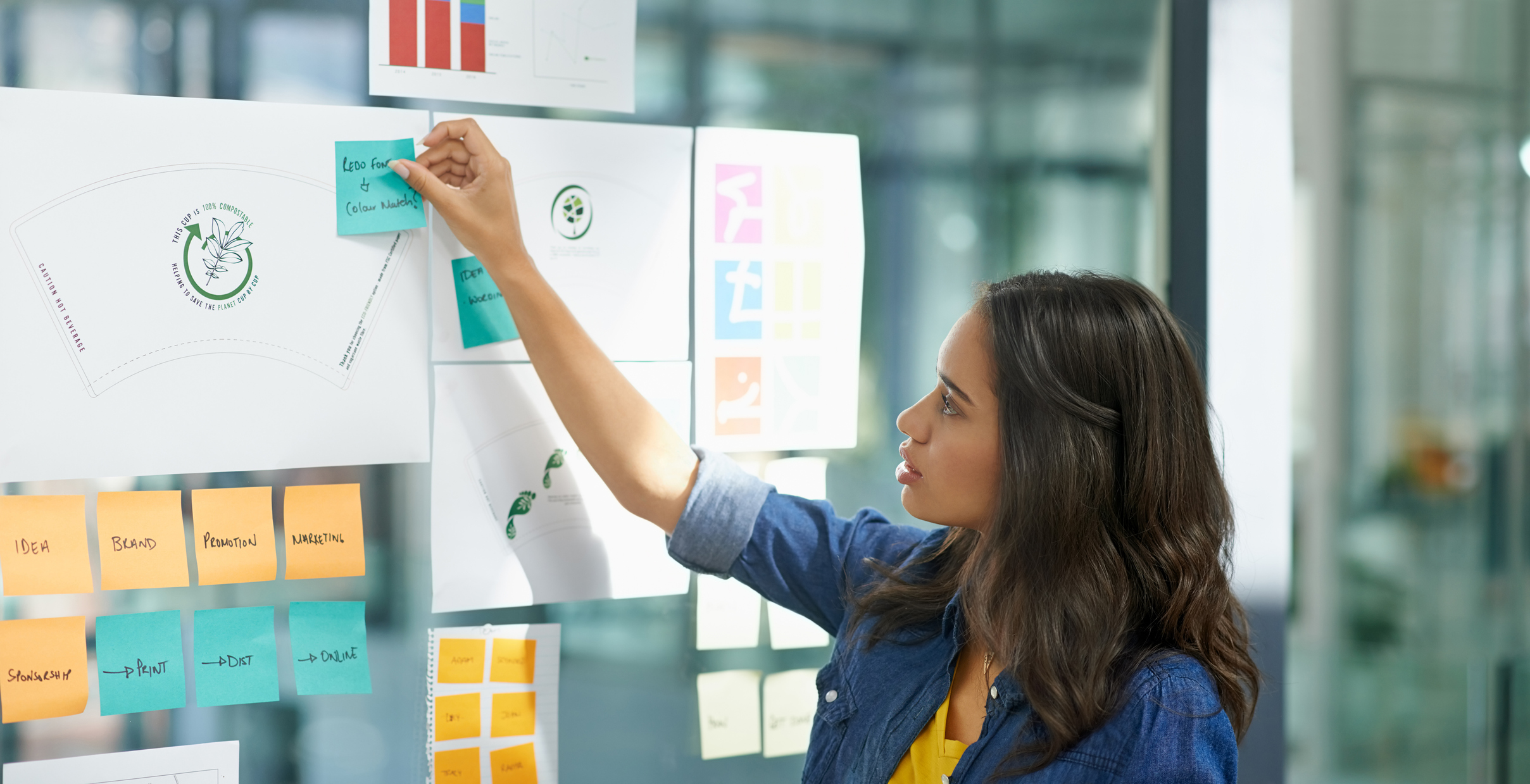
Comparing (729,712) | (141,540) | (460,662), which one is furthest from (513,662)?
(141,540)

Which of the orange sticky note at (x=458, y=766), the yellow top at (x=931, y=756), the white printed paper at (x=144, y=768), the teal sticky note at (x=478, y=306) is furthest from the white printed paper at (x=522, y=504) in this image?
the yellow top at (x=931, y=756)

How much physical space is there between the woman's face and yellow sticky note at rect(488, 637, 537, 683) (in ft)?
1.64

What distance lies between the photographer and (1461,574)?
1956 mm

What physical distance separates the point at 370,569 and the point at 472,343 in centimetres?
29

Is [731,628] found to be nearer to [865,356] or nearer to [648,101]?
[865,356]

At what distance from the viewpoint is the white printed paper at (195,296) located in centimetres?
103

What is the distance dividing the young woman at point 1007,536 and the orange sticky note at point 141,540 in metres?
0.42

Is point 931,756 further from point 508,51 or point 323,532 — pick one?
point 508,51

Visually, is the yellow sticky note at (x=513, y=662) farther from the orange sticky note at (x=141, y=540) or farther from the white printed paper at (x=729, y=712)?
the orange sticky note at (x=141, y=540)

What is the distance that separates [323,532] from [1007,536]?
2.46ft

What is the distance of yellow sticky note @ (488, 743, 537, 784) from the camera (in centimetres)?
121

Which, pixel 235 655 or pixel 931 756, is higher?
pixel 235 655

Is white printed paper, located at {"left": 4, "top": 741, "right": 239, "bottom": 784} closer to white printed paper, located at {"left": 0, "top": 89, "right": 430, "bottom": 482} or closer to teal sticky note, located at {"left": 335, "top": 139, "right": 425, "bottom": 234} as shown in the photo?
white printed paper, located at {"left": 0, "top": 89, "right": 430, "bottom": 482}

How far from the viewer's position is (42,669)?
104 centimetres
